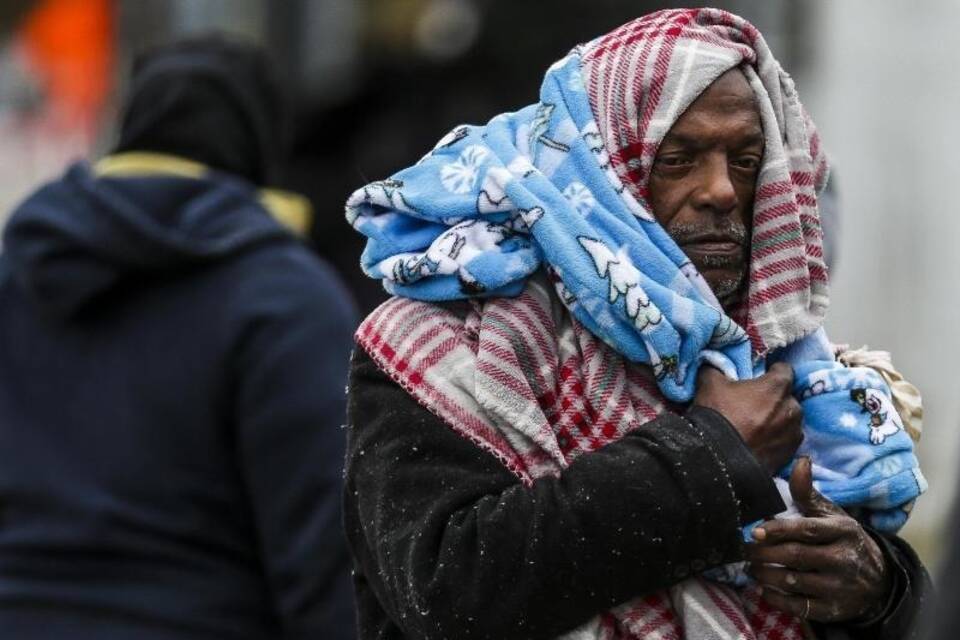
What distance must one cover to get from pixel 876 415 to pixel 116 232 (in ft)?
6.07

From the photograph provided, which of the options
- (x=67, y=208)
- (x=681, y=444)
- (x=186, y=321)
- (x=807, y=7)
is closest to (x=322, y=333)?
(x=186, y=321)

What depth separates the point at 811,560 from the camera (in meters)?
2.33

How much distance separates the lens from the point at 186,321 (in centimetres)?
374

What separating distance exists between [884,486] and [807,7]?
36.5ft

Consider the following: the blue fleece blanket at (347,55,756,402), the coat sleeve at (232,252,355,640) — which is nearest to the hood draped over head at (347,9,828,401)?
the blue fleece blanket at (347,55,756,402)

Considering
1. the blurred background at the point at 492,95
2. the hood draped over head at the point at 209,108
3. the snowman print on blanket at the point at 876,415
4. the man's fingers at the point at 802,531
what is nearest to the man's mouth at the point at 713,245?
the snowman print on blanket at the point at 876,415

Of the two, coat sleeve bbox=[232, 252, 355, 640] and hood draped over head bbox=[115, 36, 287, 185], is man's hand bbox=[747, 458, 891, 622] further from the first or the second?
hood draped over head bbox=[115, 36, 287, 185]

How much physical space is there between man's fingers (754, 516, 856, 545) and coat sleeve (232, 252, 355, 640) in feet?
4.97

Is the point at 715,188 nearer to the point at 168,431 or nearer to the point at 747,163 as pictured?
the point at 747,163

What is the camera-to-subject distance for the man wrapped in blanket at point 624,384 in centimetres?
229

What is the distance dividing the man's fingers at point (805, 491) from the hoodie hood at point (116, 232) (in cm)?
172

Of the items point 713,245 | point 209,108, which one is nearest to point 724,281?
point 713,245

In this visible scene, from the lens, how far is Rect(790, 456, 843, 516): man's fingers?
2.34 meters

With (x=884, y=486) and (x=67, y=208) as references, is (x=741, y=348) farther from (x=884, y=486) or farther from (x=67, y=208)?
(x=67, y=208)
